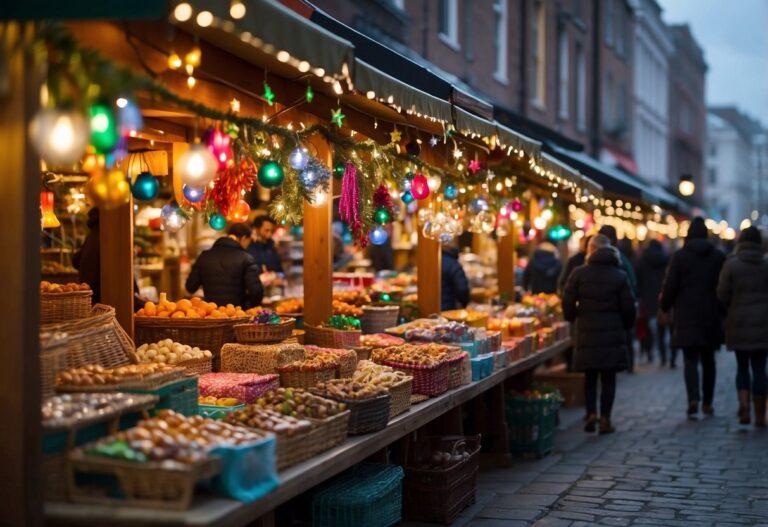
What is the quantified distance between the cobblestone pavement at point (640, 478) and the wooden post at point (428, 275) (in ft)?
5.95

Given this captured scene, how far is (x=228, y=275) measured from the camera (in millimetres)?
10812

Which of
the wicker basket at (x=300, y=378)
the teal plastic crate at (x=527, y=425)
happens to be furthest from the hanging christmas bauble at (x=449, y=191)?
the wicker basket at (x=300, y=378)

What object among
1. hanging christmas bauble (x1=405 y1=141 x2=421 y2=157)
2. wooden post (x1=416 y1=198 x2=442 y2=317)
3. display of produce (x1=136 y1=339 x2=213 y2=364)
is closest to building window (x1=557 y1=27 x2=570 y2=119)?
wooden post (x1=416 y1=198 x2=442 y2=317)

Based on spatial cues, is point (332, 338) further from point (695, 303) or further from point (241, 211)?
point (695, 303)

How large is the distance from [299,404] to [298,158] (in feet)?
5.26

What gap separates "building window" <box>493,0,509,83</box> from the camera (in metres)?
25.1

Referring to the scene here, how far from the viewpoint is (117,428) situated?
5.08m

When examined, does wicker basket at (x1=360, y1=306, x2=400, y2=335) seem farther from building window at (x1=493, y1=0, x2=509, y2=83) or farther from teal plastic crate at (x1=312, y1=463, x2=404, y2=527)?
building window at (x1=493, y1=0, x2=509, y2=83)

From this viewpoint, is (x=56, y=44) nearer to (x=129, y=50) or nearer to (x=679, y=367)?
(x=129, y=50)

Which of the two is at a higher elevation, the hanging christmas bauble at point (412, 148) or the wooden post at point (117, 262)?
the hanging christmas bauble at point (412, 148)

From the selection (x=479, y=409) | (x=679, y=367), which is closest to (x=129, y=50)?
(x=479, y=409)

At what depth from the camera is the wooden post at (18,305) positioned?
438cm

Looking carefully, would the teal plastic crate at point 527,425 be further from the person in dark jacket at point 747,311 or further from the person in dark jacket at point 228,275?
the person in dark jacket at point 228,275

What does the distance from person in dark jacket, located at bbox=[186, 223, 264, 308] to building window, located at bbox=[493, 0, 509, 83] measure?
15201 millimetres
